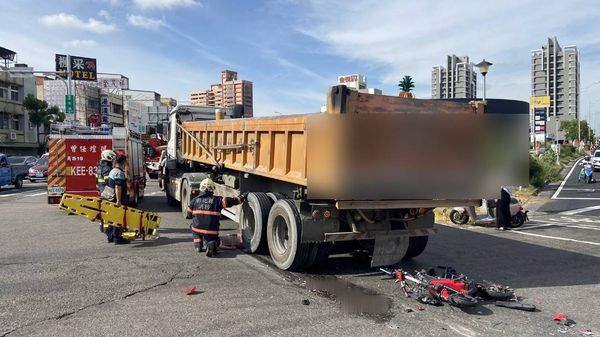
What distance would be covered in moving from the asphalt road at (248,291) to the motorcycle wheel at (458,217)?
263cm

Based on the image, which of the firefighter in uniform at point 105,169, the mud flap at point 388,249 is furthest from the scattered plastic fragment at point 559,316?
the firefighter in uniform at point 105,169

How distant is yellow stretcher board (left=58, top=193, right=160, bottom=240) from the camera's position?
28.3 ft

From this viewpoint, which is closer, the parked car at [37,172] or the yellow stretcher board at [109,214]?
the yellow stretcher board at [109,214]

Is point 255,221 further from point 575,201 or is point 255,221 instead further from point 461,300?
point 575,201

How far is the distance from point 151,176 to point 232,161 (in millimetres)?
21417

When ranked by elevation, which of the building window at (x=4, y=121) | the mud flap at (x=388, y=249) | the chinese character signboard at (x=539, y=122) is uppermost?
the building window at (x=4, y=121)

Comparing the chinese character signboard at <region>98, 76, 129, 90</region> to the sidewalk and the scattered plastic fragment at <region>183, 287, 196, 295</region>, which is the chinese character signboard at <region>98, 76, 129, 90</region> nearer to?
the sidewalk

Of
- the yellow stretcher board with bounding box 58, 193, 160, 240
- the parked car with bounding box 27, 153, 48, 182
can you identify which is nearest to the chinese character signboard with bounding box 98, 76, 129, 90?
the parked car with bounding box 27, 153, 48, 182

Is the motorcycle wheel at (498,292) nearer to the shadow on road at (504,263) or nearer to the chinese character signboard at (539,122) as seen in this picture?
the shadow on road at (504,263)

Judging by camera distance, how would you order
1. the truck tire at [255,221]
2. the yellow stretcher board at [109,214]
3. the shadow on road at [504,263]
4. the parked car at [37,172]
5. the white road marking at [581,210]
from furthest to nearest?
1. the parked car at [37,172]
2. the white road marking at [581,210]
3. the yellow stretcher board at [109,214]
4. the truck tire at [255,221]
5. the shadow on road at [504,263]

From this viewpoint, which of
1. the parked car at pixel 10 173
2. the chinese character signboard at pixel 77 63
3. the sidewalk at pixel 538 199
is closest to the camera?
the sidewalk at pixel 538 199

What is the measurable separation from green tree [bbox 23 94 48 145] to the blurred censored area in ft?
167

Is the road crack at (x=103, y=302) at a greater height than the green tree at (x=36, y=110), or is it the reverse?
the green tree at (x=36, y=110)

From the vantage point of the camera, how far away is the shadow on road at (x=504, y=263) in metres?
6.79
